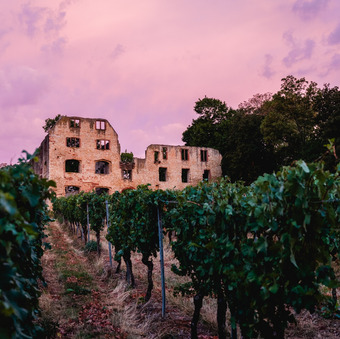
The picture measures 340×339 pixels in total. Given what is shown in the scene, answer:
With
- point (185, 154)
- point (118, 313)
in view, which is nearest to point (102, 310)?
point (118, 313)

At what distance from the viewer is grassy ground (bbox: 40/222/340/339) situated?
16.8 ft

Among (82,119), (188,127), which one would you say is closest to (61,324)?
(82,119)

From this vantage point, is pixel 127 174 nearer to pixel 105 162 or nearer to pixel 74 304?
pixel 105 162

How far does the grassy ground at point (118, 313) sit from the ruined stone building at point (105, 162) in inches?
854

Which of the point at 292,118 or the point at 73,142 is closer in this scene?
the point at 292,118

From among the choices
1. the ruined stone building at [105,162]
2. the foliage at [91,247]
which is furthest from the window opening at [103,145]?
the foliage at [91,247]

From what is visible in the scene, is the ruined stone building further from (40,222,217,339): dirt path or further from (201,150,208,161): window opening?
(40,222,217,339): dirt path

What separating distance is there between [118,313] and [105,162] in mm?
28029

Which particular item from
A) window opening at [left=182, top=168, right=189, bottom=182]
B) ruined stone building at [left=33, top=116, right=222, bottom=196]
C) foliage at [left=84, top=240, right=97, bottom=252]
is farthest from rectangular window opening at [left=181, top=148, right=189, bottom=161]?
foliage at [left=84, top=240, right=97, bottom=252]

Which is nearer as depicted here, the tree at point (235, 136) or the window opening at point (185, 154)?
the tree at point (235, 136)

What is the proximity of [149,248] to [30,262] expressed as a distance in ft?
13.4

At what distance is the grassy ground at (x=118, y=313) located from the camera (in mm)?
5129

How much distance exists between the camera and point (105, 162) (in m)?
33.3

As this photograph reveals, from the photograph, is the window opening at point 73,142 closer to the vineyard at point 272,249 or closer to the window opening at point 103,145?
the window opening at point 103,145
